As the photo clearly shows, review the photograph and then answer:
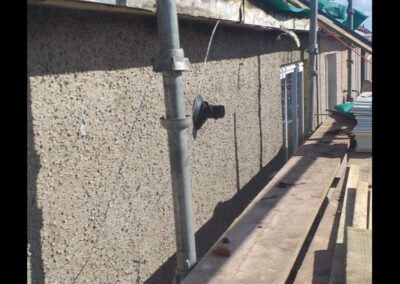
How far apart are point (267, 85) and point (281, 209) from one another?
250 centimetres

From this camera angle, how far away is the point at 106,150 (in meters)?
2.60

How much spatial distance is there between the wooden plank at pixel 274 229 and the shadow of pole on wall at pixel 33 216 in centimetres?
69

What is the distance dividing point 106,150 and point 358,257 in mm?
1419

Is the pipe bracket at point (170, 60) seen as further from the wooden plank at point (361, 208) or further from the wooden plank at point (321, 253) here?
the wooden plank at point (361, 208)

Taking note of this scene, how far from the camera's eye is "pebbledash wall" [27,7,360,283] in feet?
7.19

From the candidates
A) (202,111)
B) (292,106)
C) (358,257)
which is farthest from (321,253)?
(292,106)

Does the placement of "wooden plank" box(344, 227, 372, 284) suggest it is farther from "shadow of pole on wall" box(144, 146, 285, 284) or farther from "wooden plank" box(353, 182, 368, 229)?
"shadow of pole on wall" box(144, 146, 285, 284)

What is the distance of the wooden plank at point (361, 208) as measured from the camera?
3225 millimetres

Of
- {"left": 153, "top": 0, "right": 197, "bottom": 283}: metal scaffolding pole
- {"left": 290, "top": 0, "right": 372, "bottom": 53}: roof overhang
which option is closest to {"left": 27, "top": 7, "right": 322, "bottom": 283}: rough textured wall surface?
{"left": 153, "top": 0, "right": 197, "bottom": 283}: metal scaffolding pole

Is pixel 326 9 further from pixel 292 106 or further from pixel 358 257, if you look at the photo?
pixel 358 257

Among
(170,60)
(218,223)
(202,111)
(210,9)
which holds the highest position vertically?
(210,9)

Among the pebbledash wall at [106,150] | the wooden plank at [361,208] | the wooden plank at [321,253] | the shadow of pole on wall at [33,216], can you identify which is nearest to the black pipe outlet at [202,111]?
the pebbledash wall at [106,150]
